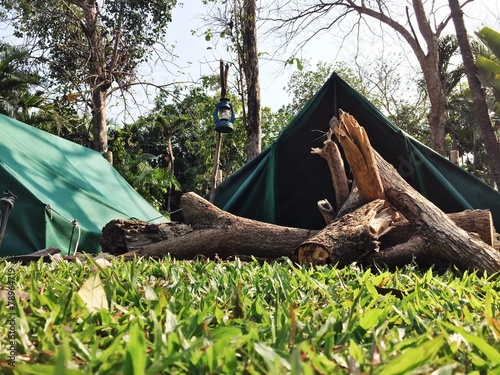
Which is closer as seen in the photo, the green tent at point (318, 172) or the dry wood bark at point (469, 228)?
the dry wood bark at point (469, 228)

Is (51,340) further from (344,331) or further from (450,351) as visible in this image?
(450,351)

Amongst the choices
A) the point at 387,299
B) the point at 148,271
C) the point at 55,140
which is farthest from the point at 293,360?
the point at 55,140

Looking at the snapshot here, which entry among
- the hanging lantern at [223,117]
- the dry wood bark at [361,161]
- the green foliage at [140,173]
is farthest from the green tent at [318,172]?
the green foliage at [140,173]

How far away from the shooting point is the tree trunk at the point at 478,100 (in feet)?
35.6

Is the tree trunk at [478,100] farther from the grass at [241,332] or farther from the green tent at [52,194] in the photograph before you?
the grass at [241,332]

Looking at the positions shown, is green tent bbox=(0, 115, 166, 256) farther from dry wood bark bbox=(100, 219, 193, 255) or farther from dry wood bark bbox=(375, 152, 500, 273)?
dry wood bark bbox=(375, 152, 500, 273)

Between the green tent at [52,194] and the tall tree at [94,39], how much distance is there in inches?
278

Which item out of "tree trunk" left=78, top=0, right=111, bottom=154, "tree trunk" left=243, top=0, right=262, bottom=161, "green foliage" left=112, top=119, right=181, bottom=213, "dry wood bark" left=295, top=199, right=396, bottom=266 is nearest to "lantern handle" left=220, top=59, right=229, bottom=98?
"tree trunk" left=243, top=0, right=262, bottom=161

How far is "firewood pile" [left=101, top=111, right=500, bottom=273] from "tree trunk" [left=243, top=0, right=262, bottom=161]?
4.52 metres

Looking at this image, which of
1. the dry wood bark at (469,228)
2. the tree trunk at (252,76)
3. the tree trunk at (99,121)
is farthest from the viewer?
the tree trunk at (99,121)

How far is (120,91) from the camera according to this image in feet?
50.8

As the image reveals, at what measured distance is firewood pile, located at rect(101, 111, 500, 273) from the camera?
12.9ft

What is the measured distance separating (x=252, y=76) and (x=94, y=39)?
7299mm

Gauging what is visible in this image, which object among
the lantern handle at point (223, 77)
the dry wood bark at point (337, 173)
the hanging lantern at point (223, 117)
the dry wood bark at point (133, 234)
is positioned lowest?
the dry wood bark at point (133, 234)
